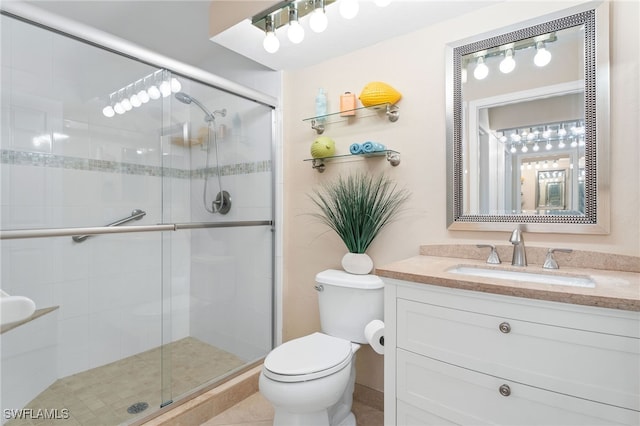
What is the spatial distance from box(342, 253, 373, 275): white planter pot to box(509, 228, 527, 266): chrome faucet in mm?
684

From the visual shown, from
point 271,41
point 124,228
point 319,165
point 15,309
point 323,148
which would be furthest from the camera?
point 319,165

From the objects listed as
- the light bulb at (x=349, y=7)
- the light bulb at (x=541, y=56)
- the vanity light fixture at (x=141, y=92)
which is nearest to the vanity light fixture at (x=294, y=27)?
the light bulb at (x=349, y=7)

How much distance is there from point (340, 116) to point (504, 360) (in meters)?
1.49

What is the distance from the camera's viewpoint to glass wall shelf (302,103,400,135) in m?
1.76

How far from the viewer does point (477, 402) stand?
1.07 metres

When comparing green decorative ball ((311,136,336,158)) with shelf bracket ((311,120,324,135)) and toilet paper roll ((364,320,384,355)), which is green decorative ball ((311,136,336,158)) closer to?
shelf bracket ((311,120,324,135))

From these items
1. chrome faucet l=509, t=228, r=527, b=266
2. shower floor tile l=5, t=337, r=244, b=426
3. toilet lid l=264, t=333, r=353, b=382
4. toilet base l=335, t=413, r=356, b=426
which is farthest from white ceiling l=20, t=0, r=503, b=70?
toilet base l=335, t=413, r=356, b=426

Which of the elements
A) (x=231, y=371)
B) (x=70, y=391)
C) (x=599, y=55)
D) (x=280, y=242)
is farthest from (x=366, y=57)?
(x=70, y=391)

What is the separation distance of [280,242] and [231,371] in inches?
34.0

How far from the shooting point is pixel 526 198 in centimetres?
143

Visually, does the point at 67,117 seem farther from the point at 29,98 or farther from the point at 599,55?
the point at 599,55

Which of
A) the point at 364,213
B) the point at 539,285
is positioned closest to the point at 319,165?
the point at 364,213

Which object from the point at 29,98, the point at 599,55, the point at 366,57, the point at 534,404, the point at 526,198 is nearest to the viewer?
the point at 534,404

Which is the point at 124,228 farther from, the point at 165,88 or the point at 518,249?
the point at 518,249
